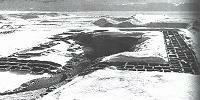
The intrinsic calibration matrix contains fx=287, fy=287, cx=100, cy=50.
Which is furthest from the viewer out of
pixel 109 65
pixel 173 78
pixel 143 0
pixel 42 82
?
pixel 143 0

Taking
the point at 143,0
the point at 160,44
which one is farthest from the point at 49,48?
the point at 143,0

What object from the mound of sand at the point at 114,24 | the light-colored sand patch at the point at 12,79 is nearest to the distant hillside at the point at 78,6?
the mound of sand at the point at 114,24

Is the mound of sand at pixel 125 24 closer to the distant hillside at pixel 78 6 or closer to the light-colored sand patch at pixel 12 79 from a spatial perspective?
the light-colored sand patch at pixel 12 79

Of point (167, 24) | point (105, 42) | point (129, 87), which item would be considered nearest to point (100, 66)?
point (129, 87)

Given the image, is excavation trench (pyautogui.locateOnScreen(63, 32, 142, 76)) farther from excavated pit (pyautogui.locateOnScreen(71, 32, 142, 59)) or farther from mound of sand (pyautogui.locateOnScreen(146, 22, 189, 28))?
mound of sand (pyautogui.locateOnScreen(146, 22, 189, 28))

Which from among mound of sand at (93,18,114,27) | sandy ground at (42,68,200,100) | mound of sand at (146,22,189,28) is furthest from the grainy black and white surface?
mound of sand at (93,18,114,27)

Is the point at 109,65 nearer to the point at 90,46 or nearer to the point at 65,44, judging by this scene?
the point at 65,44

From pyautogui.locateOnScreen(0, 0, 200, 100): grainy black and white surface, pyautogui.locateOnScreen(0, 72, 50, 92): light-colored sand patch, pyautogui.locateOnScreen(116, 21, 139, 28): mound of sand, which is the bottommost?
pyautogui.locateOnScreen(0, 72, 50, 92): light-colored sand patch

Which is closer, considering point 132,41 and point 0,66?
point 0,66

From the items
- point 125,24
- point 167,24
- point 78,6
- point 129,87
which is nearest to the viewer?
point 129,87

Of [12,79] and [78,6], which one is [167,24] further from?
[78,6]

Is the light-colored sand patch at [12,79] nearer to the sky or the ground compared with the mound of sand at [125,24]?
nearer to the ground
